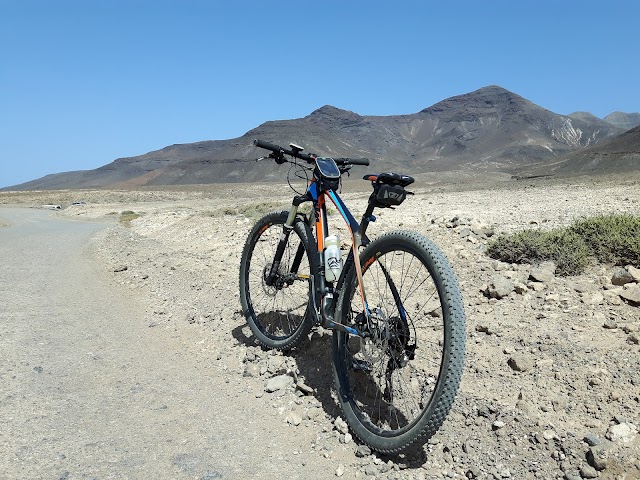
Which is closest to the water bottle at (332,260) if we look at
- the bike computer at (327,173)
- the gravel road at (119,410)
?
the bike computer at (327,173)

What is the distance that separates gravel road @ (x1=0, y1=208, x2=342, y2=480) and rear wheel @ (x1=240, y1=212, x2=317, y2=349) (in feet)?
2.12

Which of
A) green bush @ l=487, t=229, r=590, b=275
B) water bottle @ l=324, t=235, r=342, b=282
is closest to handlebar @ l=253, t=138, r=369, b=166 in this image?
water bottle @ l=324, t=235, r=342, b=282

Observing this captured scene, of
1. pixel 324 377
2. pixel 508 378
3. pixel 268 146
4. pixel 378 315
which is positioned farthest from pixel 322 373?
pixel 268 146

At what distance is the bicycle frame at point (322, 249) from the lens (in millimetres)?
3455

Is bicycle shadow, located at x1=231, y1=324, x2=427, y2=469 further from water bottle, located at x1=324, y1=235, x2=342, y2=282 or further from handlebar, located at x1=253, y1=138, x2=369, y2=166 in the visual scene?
handlebar, located at x1=253, y1=138, x2=369, y2=166

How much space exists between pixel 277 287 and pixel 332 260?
1.23 metres

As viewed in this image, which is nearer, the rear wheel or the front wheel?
the front wheel

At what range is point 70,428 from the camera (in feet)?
11.2

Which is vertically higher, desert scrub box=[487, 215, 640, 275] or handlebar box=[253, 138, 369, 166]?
handlebar box=[253, 138, 369, 166]

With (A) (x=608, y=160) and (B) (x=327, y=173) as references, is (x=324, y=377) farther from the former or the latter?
(A) (x=608, y=160)

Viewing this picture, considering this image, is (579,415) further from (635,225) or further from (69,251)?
(69,251)

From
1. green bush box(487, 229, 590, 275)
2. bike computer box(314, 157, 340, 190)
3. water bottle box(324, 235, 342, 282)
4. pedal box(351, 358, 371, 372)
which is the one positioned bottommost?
pedal box(351, 358, 371, 372)

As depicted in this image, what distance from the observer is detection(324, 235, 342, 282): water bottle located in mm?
3811

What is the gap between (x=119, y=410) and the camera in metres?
3.73
